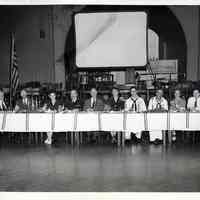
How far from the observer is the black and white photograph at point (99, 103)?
6018 mm

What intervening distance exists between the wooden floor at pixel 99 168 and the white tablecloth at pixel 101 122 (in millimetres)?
408

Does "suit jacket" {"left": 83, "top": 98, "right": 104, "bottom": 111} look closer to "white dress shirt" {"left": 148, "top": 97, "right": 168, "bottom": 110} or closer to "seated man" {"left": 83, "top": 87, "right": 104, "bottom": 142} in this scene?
"seated man" {"left": 83, "top": 87, "right": 104, "bottom": 142}

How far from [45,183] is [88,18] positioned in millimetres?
8756

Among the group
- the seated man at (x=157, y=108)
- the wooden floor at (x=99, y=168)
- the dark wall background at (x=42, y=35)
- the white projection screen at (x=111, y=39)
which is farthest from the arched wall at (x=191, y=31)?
the wooden floor at (x=99, y=168)

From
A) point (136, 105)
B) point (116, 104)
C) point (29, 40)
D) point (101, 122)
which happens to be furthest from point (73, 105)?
point (29, 40)

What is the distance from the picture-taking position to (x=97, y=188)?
538cm

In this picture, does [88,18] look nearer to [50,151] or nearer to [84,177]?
[50,151]

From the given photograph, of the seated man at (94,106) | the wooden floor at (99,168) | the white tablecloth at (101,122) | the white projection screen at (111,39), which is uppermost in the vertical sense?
the white projection screen at (111,39)

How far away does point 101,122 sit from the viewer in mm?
7566

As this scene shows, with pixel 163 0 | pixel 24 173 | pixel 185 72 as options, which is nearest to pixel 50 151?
pixel 24 173

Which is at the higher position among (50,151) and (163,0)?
(163,0)

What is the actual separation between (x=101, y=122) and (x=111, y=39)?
6.61 meters

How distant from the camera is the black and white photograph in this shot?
602 cm

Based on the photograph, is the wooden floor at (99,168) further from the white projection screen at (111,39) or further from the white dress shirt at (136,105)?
the white projection screen at (111,39)
